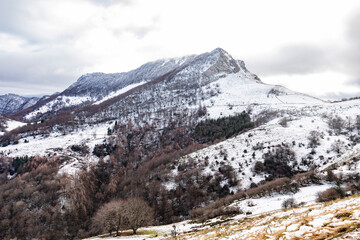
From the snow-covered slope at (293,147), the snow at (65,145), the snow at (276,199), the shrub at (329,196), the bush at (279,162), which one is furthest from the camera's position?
the snow at (65,145)

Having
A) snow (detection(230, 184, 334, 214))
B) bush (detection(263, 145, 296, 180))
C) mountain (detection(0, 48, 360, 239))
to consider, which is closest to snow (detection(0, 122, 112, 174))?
mountain (detection(0, 48, 360, 239))

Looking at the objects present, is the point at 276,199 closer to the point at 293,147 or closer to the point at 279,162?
the point at 279,162

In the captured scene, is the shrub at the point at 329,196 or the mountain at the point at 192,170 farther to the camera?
the mountain at the point at 192,170

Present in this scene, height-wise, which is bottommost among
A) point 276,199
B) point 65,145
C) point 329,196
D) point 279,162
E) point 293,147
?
point 276,199

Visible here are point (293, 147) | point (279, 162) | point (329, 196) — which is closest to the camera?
point (329, 196)

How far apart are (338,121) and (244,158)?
2241 inches

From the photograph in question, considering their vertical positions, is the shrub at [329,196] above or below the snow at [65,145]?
below

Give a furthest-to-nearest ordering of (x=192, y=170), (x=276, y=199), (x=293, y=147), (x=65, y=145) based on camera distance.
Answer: (x=65, y=145) → (x=192, y=170) → (x=293, y=147) → (x=276, y=199)

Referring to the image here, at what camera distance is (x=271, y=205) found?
36.2m

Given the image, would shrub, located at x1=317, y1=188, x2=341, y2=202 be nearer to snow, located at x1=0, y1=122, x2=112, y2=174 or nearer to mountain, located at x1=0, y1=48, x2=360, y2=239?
mountain, located at x1=0, y1=48, x2=360, y2=239

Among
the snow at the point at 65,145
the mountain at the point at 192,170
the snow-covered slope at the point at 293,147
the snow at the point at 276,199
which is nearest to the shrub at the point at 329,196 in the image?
the mountain at the point at 192,170

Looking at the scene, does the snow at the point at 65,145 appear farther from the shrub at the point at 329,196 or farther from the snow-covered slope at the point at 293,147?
the shrub at the point at 329,196

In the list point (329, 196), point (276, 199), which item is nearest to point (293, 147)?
point (276, 199)

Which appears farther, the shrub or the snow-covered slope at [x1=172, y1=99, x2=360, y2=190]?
the snow-covered slope at [x1=172, y1=99, x2=360, y2=190]
